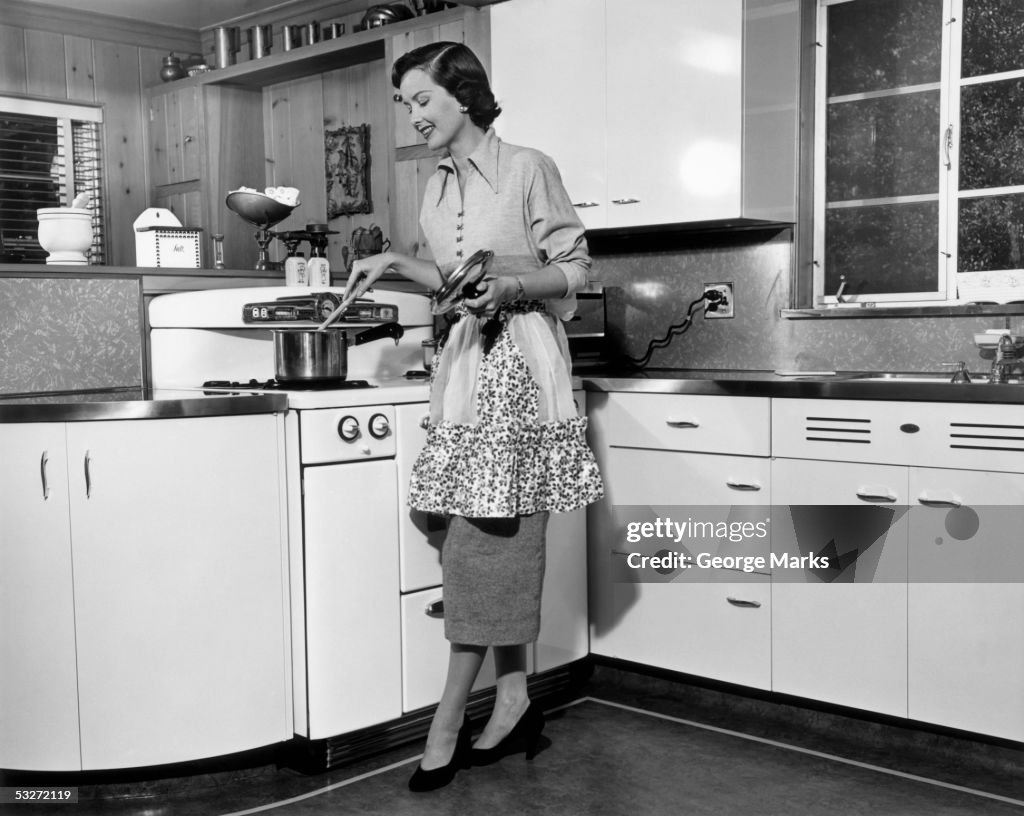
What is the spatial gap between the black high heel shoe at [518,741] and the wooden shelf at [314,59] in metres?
2.46

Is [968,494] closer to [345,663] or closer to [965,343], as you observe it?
[965,343]

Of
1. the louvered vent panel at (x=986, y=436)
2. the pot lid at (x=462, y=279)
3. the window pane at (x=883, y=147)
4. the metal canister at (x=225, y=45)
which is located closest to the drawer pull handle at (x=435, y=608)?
the pot lid at (x=462, y=279)

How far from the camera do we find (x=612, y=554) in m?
3.19

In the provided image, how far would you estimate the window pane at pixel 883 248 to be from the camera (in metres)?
3.26

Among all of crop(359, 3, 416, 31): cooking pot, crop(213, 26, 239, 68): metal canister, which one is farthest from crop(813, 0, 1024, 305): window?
crop(213, 26, 239, 68): metal canister

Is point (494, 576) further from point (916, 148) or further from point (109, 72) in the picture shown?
point (109, 72)

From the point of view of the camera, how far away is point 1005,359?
9.43ft

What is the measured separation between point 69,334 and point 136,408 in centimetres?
66

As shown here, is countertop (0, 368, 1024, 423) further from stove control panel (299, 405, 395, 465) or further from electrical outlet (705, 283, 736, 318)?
electrical outlet (705, 283, 736, 318)

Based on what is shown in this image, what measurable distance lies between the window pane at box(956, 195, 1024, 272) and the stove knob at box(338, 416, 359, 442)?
178 centimetres

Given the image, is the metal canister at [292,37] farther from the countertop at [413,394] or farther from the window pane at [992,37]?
the window pane at [992,37]

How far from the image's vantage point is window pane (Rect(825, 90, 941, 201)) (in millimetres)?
3240

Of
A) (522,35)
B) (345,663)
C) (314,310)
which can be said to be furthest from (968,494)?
(522,35)

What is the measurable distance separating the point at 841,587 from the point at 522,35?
193 cm
